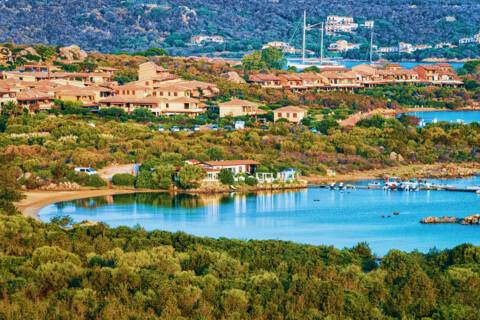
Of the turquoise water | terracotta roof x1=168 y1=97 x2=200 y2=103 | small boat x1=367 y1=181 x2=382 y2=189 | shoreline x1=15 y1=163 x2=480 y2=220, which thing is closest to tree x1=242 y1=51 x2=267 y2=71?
the turquoise water

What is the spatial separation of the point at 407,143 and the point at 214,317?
19793 millimetres

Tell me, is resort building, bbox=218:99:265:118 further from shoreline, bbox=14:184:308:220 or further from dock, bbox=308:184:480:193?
shoreline, bbox=14:184:308:220

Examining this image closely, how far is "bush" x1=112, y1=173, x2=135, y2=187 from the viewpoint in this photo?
2749cm

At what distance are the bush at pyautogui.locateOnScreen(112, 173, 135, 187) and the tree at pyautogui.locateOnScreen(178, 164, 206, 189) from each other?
1146 millimetres

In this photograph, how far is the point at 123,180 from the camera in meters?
27.5

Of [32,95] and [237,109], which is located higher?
[32,95]

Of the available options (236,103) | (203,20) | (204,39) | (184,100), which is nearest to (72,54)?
(184,100)

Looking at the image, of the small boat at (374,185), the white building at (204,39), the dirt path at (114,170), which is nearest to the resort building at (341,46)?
the white building at (204,39)

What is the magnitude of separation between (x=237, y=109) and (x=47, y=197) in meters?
13.0

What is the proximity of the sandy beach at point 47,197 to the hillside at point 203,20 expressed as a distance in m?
52.5

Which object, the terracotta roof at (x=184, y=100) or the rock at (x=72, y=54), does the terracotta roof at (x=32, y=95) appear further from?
the rock at (x=72, y=54)

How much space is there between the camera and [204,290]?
1441cm

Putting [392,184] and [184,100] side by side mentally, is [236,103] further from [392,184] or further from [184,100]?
[392,184]

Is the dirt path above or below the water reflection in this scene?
above
